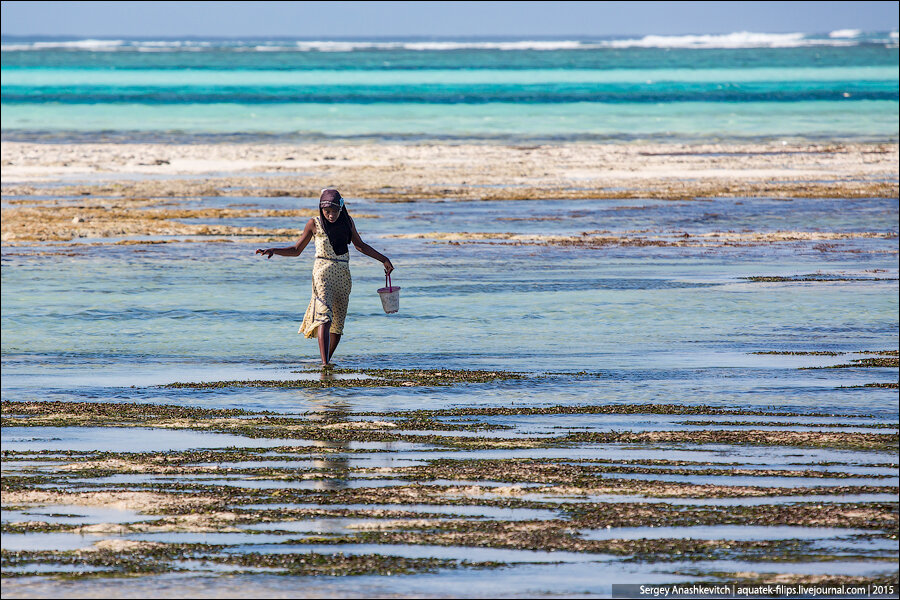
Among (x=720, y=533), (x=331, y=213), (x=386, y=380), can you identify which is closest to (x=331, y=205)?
(x=331, y=213)

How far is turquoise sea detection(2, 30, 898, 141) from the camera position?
149 ft

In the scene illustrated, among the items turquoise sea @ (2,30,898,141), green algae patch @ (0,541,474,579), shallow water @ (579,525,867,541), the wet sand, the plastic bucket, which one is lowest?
green algae patch @ (0,541,474,579)

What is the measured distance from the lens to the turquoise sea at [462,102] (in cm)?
4538

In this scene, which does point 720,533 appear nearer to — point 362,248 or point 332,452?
point 332,452

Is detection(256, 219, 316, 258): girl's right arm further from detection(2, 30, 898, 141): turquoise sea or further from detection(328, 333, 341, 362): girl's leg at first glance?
detection(2, 30, 898, 141): turquoise sea

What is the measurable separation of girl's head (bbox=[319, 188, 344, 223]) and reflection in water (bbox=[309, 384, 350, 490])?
6.11 feet

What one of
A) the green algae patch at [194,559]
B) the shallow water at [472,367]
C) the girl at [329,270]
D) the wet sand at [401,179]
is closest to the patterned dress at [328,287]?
the girl at [329,270]

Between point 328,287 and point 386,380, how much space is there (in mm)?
1150

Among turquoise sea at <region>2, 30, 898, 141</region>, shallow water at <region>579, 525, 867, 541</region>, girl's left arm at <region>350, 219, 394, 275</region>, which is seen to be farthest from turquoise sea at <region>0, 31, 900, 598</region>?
turquoise sea at <region>2, 30, 898, 141</region>

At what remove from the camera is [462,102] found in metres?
65.5

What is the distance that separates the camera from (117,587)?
5.44m

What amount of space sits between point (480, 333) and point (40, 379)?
13.8ft

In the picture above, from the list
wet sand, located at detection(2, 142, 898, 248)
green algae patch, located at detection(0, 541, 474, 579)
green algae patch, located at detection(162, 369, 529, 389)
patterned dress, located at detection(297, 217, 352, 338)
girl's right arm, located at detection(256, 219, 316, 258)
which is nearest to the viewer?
green algae patch, located at detection(0, 541, 474, 579)

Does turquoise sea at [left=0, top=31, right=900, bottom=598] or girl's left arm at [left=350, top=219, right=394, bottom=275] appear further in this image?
girl's left arm at [left=350, top=219, right=394, bottom=275]
